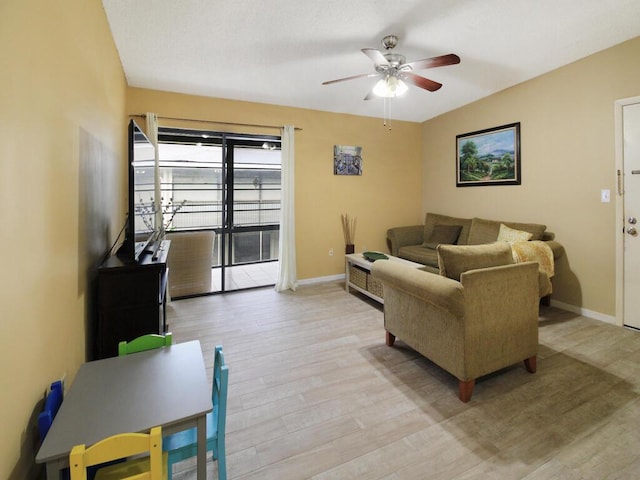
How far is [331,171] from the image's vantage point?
4.77 metres

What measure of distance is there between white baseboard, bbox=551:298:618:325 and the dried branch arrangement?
2721mm

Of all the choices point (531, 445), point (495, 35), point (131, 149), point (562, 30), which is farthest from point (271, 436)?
point (562, 30)

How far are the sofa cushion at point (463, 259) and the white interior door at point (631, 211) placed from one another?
187cm

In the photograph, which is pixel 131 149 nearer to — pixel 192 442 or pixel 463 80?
pixel 192 442

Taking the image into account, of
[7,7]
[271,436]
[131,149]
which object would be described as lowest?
[271,436]

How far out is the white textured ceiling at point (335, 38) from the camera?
228cm

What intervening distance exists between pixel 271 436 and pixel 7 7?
2.08 meters

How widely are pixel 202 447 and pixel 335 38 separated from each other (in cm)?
299

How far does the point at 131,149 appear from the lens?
6.64ft

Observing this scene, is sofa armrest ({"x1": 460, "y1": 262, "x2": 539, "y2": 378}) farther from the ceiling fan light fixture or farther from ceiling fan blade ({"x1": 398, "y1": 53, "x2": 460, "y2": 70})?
the ceiling fan light fixture

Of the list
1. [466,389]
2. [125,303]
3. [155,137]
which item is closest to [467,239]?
[466,389]

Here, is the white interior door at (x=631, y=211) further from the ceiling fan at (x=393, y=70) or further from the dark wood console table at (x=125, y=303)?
the dark wood console table at (x=125, y=303)

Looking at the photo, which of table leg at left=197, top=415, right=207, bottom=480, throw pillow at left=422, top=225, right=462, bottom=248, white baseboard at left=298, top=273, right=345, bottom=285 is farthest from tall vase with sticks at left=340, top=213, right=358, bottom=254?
table leg at left=197, top=415, right=207, bottom=480

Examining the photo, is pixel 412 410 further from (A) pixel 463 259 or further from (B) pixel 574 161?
(B) pixel 574 161
